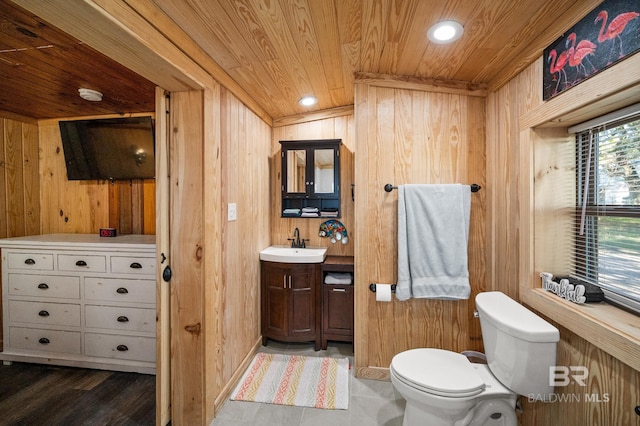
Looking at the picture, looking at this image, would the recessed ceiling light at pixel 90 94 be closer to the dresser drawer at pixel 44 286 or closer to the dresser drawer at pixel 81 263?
the dresser drawer at pixel 81 263

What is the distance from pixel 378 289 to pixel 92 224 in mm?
2892

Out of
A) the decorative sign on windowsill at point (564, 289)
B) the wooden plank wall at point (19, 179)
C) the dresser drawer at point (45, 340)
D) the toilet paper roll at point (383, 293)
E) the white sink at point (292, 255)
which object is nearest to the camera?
the decorative sign on windowsill at point (564, 289)

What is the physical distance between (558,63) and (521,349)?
1347 millimetres

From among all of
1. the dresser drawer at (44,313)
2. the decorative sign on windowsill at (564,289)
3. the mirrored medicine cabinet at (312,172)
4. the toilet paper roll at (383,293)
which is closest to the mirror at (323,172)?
the mirrored medicine cabinet at (312,172)

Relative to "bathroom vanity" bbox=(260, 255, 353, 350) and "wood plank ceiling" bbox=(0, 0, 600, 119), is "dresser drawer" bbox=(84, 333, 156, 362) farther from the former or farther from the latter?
"wood plank ceiling" bbox=(0, 0, 600, 119)

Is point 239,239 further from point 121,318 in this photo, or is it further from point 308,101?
point 308,101

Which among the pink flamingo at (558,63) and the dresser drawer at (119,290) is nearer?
the pink flamingo at (558,63)

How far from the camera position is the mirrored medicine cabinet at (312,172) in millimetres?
2592

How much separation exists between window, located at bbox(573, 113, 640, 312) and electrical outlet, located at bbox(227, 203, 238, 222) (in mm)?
2026

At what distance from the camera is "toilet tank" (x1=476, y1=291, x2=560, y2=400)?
115 centimetres

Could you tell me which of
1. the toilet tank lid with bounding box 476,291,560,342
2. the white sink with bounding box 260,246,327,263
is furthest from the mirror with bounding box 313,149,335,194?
the toilet tank lid with bounding box 476,291,560,342

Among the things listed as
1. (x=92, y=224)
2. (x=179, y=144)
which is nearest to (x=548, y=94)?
(x=179, y=144)

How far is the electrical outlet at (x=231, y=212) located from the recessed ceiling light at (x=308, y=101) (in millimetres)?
1178

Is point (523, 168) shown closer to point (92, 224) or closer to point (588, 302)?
point (588, 302)
